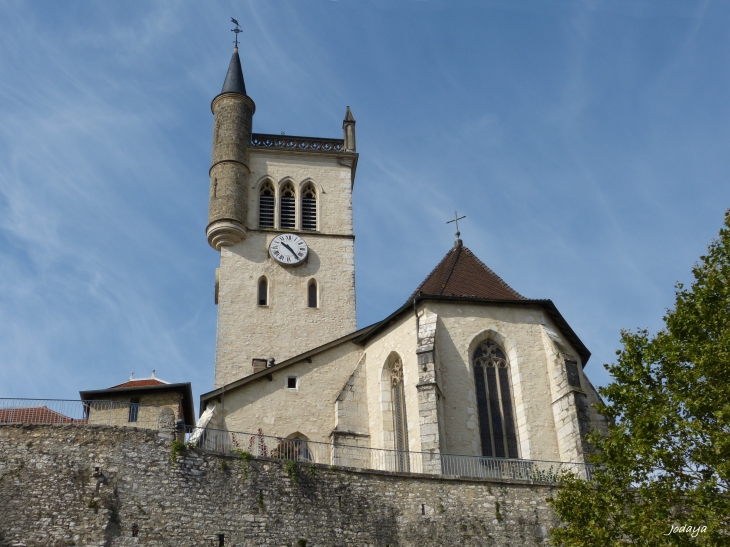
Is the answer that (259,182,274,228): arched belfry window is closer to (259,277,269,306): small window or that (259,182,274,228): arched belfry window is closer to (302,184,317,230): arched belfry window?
(302,184,317,230): arched belfry window

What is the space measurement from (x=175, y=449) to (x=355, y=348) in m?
9.74

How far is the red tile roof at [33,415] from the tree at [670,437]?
1050 centimetres

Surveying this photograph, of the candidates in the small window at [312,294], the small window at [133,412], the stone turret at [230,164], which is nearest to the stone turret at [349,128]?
the stone turret at [230,164]

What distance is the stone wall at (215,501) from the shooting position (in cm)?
1784

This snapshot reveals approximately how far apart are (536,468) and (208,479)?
8183 millimetres

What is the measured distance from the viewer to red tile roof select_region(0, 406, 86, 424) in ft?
64.3

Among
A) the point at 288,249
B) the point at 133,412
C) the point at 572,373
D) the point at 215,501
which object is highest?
the point at 288,249

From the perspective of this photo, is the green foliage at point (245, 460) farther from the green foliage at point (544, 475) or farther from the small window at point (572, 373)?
the small window at point (572, 373)

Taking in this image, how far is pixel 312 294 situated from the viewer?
32.9m

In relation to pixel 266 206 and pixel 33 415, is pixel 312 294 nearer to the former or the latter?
pixel 266 206

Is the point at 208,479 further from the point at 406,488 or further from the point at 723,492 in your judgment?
the point at 723,492

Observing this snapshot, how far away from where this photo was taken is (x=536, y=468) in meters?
22.4

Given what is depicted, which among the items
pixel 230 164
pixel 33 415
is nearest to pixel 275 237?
pixel 230 164

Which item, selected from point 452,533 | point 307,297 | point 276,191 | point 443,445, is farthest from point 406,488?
point 276,191
